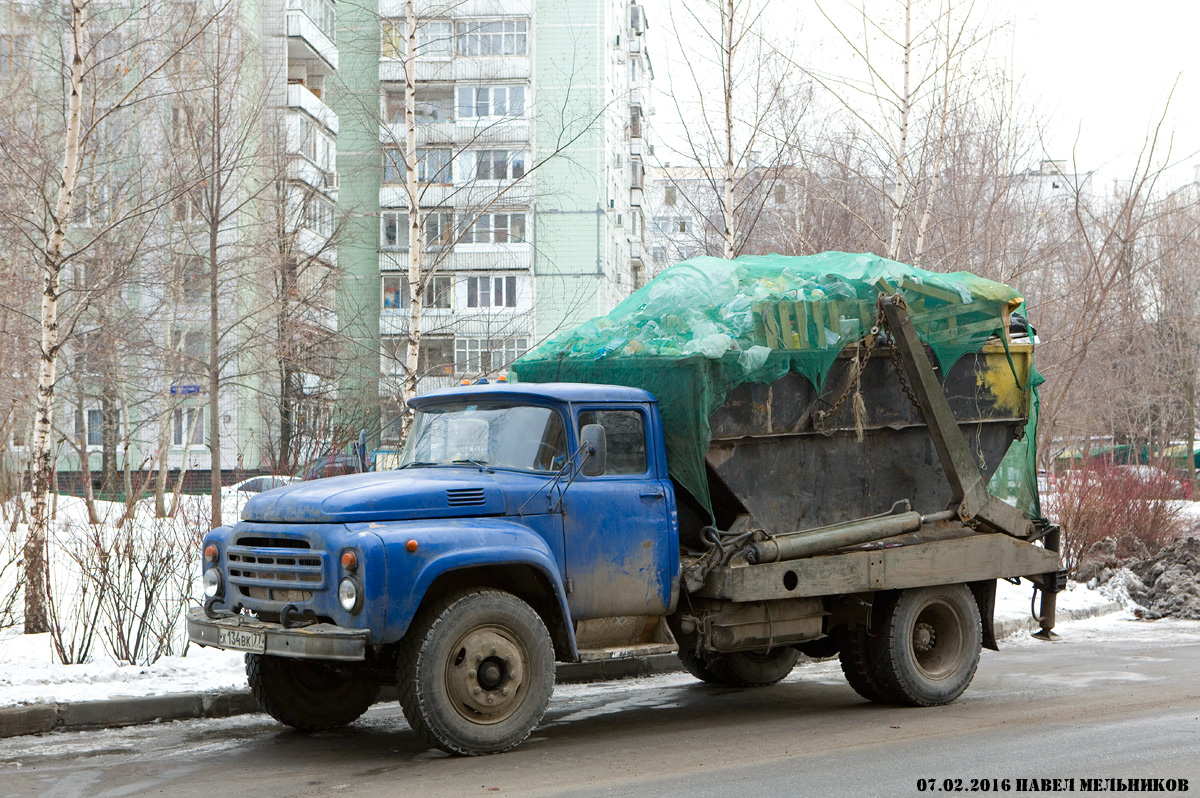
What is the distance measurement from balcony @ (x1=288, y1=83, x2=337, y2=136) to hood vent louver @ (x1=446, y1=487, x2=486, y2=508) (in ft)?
95.5

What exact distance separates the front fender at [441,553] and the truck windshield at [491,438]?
0.57 m

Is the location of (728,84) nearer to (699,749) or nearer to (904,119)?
(904,119)

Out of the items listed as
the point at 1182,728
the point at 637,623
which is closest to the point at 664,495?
the point at 637,623

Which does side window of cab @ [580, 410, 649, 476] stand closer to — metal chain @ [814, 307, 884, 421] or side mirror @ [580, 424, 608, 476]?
side mirror @ [580, 424, 608, 476]

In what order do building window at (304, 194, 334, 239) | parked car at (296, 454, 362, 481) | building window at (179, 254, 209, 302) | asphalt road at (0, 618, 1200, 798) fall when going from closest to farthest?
asphalt road at (0, 618, 1200, 798), parked car at (296, 454, 362, 481), building window at (179, 254, 209, 302), building window at (304, 194, 334, 239)

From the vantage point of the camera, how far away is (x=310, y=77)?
4144cm

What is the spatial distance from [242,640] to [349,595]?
2.57 feet

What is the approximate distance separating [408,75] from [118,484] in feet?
66.0

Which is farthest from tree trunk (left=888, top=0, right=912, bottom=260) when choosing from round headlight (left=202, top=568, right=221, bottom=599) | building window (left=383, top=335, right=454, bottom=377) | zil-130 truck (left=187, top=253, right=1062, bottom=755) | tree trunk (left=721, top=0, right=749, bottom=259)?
round headlight (left=202, top=568, right=221, bottom=599)

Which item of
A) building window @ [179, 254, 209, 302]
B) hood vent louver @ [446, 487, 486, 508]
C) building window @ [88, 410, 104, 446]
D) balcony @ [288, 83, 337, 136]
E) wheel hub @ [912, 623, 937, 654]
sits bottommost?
wheel hub @ [912, 623, 937, 654]

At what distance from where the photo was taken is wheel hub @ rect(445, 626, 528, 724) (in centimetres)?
678

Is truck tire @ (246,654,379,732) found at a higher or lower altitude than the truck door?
lower

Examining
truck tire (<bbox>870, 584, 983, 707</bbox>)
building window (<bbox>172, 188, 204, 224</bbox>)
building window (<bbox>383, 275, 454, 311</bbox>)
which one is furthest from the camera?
building window (<bbox>383, 275, 454, 311</bbox>)

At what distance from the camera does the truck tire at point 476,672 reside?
262 inches
